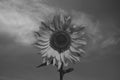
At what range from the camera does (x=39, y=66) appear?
1970 centimetres

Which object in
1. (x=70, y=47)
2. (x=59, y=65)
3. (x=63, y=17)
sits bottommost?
(x=59, y=65)

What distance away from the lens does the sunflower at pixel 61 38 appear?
19672mm

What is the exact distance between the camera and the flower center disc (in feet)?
65.0

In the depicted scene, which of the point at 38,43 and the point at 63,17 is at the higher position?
the point at 63,17

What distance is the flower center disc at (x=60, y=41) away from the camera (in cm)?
1981

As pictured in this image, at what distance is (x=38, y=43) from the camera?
19719 mm

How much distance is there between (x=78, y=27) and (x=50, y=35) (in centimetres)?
190

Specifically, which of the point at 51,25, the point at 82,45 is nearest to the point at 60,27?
the point at 51,25

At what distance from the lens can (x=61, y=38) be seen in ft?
65.6

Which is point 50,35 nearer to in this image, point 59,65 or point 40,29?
point 40,29

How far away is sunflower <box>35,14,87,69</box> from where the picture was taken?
19672 mm

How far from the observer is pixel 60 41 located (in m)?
20.1

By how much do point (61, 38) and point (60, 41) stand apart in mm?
234

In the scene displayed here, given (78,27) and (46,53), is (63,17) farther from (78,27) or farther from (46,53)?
(46,53)
